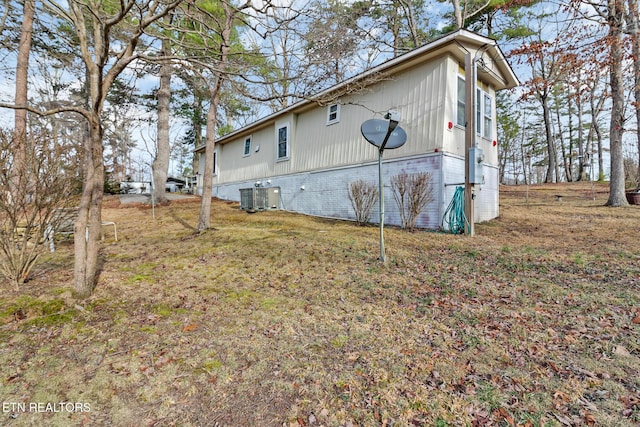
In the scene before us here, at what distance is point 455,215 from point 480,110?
3801 millimetres

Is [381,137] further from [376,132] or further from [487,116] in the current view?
[487,116]

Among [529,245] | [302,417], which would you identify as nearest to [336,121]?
[529,245]

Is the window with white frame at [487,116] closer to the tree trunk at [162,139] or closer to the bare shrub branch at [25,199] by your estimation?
the bare shrub branch at [25,199]

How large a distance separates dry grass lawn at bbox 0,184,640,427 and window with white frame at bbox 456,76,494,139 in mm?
4452

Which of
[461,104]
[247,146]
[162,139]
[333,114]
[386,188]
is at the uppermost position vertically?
[333,114]

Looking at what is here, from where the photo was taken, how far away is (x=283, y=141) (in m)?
12.4

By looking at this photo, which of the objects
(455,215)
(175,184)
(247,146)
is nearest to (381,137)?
(455,215)

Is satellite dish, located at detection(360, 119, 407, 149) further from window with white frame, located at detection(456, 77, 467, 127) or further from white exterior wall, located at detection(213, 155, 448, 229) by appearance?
window with white frame, located at detection(456, 77, 467, 127)

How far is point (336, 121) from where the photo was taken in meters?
9.98

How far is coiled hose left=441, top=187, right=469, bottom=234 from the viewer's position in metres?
6.94

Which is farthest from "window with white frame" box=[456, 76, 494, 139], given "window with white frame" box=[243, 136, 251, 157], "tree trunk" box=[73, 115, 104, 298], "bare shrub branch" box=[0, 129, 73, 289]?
"window with white frame" box=[243, 136, 251, 157]

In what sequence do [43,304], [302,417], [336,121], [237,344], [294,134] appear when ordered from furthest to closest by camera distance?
[294,134], [336,121], [43,304], [237,344], [302,417]

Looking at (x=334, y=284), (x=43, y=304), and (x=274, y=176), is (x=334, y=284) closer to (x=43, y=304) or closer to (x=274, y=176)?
(x=43, y=304)

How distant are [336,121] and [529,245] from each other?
6.79m
